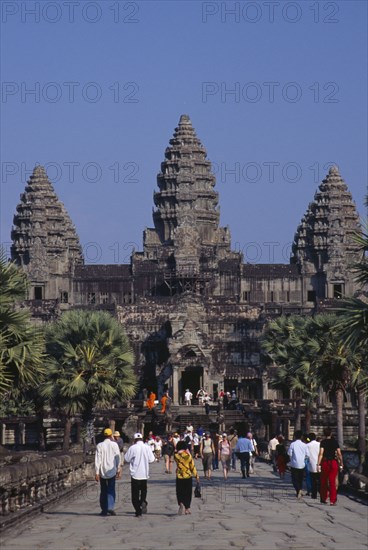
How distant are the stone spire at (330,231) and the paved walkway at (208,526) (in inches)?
4252

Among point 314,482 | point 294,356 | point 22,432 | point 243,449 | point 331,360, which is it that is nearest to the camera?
point 314,482

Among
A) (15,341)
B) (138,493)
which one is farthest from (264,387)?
(138,493)

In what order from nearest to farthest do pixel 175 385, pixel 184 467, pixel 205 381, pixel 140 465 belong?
1. pixel 140 465
2. pixel 184 467
3. pixel 175 385
4. pixel 205 381

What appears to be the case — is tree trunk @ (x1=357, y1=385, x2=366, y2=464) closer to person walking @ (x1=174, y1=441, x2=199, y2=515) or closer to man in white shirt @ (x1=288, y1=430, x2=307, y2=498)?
man in white shirt @ (x1=288, y1=430, x2=307, y2=498)

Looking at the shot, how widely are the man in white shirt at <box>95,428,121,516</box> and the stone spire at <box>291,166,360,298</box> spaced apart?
113 metres

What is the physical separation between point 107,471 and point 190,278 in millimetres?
109417

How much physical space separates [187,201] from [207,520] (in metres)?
124

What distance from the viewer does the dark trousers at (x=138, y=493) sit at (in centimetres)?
3262

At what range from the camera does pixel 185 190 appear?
155250 millimetres

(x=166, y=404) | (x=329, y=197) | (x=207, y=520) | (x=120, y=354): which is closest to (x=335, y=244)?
(x=329, y=197)

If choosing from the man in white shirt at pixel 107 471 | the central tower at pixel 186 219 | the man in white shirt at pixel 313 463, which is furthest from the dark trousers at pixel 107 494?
the central tower at pixel 186 219

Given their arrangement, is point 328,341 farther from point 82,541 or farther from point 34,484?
point 82,541

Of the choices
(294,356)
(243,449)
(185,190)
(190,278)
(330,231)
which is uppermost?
(185,190)

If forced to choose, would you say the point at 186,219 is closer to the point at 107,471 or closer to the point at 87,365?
the point at 87,365
